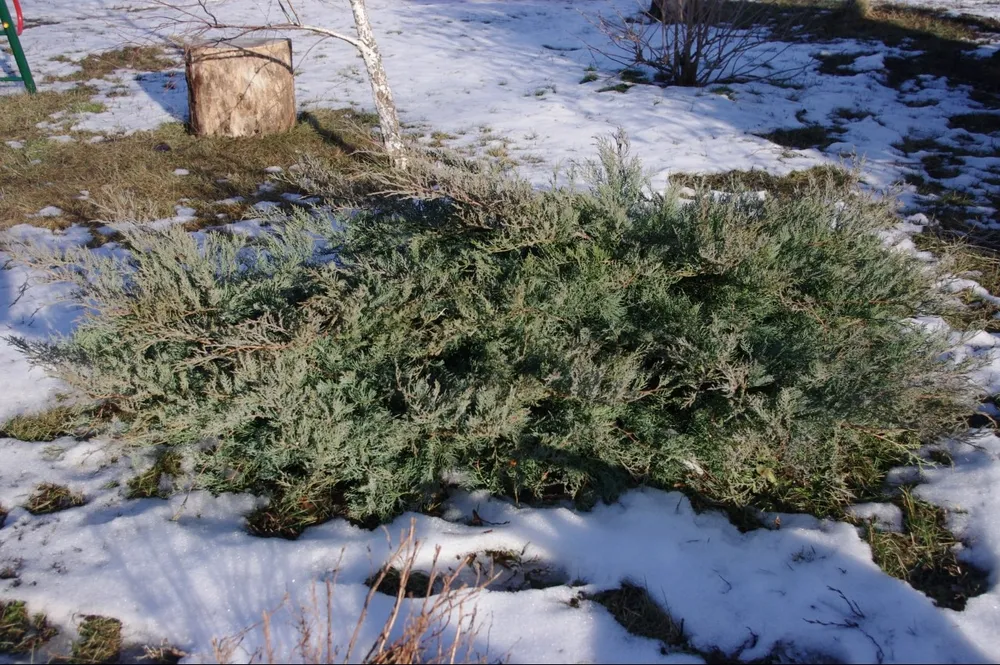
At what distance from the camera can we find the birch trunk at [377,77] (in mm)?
4953

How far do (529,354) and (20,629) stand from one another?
2111 mm

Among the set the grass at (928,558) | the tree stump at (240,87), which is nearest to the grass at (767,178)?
the grass at (928,558)

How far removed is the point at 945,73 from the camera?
315 inches

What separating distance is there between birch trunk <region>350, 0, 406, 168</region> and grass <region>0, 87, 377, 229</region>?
0.30 meters

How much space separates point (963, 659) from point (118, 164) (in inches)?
284

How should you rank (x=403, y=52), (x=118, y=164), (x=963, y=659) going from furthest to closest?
1. (x=403, y=52)
2. (x=118, y=164)
3. (x=963, y=659)

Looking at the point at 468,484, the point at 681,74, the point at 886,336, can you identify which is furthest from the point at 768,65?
the point at 468,484

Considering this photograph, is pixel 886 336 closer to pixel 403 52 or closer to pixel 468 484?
pixel 468 484

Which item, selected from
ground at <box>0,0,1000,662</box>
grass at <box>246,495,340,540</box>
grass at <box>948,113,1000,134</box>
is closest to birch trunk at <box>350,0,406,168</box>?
ground at <box>0,0,1000,662</box>

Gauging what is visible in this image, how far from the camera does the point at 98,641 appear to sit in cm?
202

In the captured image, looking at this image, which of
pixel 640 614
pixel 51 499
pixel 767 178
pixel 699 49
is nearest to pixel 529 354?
pixel 640 614

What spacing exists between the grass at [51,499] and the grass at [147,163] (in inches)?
114

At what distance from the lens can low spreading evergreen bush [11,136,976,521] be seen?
2516mm

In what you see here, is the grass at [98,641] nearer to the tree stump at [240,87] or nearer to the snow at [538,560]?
the snow at [538,560]
